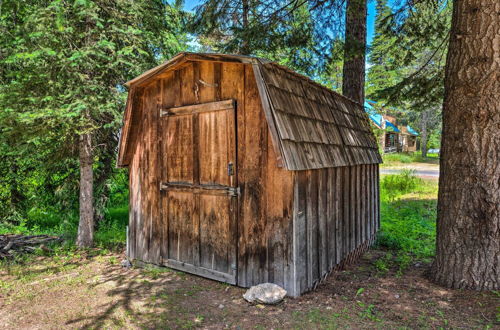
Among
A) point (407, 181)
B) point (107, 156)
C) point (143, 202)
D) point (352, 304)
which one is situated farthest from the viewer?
point (407, 181)

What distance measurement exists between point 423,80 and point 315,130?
10.7ft

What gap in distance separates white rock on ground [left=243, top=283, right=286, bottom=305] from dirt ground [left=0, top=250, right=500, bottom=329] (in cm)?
7

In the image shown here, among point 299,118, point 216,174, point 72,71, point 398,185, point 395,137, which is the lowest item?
point 398,185

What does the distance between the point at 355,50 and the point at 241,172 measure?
406cm

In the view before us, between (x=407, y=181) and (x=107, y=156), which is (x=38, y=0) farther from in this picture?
(x=407, y=181)

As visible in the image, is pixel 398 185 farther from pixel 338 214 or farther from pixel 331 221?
pixel 331 221

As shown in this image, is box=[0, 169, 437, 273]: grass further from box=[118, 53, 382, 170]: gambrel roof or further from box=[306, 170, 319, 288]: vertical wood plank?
box=[118, 53, 382, 170]: gambrel roof

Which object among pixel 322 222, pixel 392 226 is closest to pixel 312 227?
pixel 322 222

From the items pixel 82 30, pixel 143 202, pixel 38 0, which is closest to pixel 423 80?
pixel 143 202

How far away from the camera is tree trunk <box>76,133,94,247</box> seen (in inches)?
248

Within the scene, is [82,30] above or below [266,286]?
above

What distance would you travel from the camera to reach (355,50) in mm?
6414

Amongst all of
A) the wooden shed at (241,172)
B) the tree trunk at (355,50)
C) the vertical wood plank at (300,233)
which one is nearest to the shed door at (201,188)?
the wooden shed at (241,172)

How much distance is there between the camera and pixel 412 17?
20.9 ft
